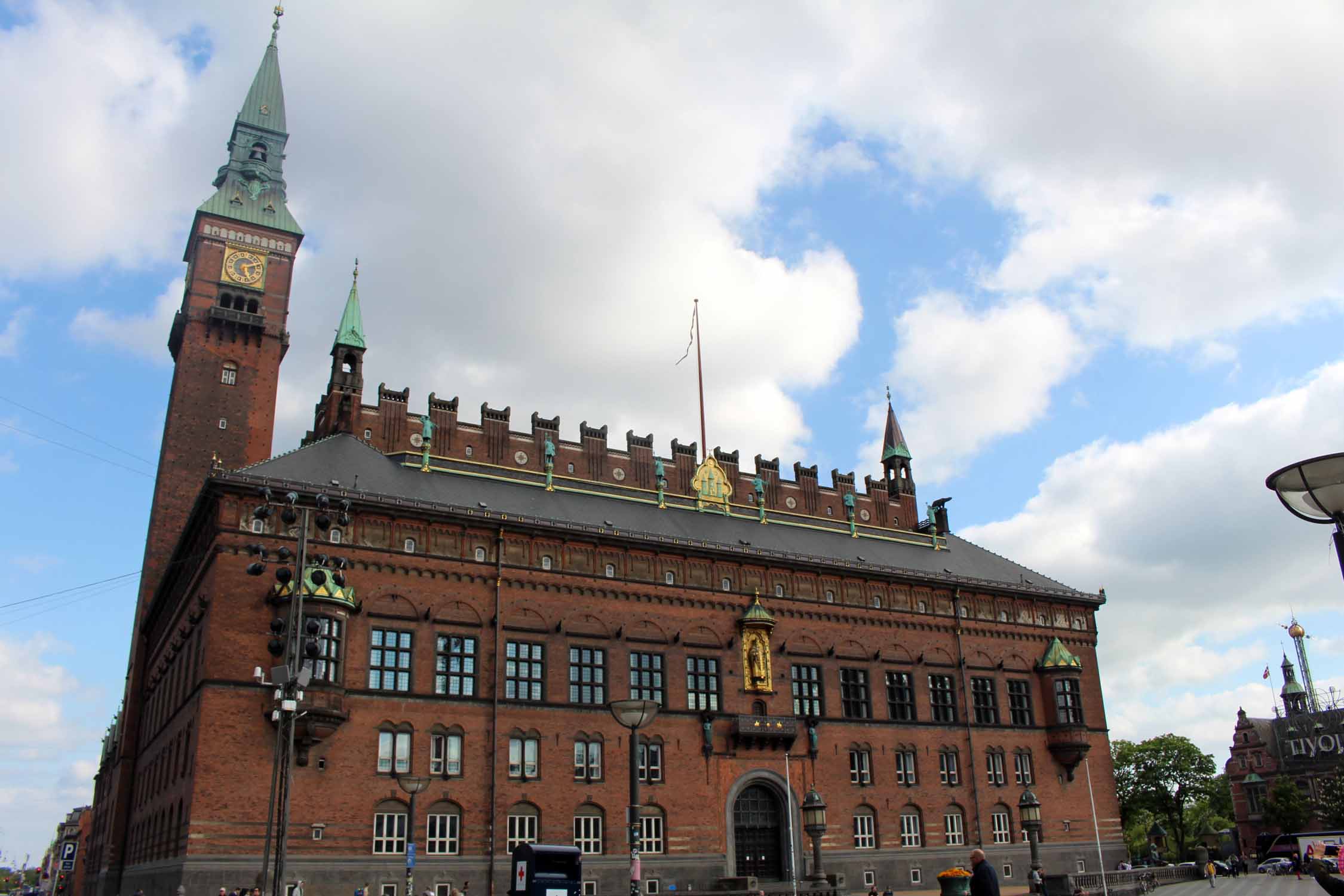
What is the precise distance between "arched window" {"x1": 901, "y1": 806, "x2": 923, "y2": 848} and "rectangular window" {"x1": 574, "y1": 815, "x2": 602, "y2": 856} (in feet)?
55.9

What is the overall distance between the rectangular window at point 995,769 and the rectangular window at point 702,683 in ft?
58.0

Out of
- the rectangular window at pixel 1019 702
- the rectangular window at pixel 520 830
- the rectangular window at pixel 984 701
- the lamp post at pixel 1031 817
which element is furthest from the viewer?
the rectangular window at pixel 1019 702

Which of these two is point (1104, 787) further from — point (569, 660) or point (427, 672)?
point (427, 672)

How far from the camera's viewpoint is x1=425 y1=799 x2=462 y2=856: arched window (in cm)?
4150

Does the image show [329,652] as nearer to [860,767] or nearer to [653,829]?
[653,829]

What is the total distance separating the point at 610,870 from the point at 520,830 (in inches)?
171

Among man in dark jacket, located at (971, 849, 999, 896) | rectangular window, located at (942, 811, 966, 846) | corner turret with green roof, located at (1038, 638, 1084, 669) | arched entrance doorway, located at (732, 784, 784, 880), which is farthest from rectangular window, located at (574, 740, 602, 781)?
man in dark jacket, located at (971, 849, 999, 896)

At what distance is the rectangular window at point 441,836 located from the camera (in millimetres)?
41438

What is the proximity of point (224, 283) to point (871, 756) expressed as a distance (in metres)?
49.7

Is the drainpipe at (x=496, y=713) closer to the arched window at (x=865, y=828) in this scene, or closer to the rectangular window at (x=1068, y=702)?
the arched window at (x=865, y=828)

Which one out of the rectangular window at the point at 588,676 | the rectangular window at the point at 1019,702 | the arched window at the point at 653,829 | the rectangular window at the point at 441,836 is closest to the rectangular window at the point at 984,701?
the rectangular window at the point at 1019,702

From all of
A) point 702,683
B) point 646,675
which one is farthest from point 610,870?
point 702,683

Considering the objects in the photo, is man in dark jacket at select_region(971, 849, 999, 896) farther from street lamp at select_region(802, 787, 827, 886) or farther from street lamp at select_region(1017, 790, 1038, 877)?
street lamp at select_region(1017, 790, 1038, 877)

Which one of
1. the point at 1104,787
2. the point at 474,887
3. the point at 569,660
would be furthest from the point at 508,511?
the point at 1104,787
